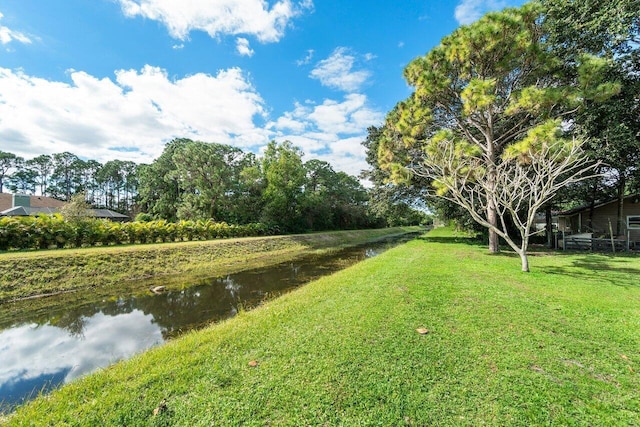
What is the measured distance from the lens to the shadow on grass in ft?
22.8

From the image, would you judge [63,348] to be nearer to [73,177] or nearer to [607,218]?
[607,218]

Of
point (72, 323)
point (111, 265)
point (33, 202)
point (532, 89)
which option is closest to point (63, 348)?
point (72, 323)

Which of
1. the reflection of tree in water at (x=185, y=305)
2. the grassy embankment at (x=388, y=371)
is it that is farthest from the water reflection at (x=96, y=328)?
the grassy embankment at (x=388, y=371)

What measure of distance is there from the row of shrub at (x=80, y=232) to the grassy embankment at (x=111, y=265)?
1.23 m

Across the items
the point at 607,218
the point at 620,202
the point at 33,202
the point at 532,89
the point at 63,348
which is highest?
the point at 532,89

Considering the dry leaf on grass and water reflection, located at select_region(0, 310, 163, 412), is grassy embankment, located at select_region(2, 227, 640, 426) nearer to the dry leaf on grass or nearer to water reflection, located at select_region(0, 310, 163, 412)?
the dry leaf on grass

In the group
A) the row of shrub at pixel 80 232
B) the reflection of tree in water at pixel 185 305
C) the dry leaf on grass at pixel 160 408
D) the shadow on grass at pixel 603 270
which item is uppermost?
the row of shrub at pixel 80 232

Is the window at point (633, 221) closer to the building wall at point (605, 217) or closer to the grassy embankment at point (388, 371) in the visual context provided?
the building wall at point (605, 217)

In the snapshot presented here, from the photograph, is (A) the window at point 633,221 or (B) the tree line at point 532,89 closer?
(B) the tree line at point 532,89

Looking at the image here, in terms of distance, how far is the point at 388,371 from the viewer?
296 centimetres

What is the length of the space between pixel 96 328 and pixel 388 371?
21.4 feet

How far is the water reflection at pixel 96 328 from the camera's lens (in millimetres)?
4148

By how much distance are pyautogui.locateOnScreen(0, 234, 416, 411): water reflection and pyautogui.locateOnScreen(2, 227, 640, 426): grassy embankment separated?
1452 mm

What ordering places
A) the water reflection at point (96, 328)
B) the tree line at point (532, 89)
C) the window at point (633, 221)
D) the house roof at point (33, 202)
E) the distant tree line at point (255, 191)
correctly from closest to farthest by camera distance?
1. the water reflection at point (96, 328)
2. the tree line at point (532, 89)
3. the window at point (633, 221)
4. the distant tree line at point (255, 191)
5. the house roof at point (33, 202)
